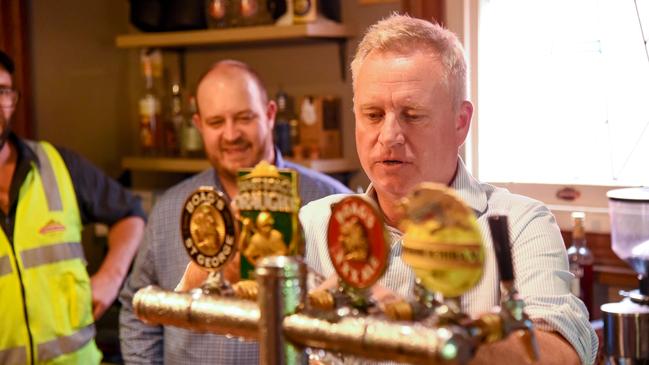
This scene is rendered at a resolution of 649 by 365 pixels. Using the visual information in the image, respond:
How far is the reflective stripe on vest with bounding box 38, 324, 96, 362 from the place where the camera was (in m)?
3.01

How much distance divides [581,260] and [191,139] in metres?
1.84

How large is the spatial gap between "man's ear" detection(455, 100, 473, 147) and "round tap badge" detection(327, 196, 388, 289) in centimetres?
73

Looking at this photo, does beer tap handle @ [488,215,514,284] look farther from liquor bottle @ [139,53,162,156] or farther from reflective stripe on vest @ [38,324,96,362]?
liquor bottle @ [139,53,162,156]

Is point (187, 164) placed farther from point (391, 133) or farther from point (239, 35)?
point (391, 133)

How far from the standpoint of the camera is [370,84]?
149cm

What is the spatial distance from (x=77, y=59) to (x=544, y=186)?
2300mm

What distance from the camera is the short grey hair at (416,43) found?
5.01 ft

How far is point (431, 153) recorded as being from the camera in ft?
5.05

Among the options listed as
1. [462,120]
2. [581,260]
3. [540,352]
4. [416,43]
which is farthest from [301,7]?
[540,352]

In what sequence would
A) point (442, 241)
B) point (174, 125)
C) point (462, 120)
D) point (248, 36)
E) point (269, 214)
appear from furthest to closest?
point (174, 125) → point (248, 36) → point (462, 120) → point (269, 214) → point (442, 241)

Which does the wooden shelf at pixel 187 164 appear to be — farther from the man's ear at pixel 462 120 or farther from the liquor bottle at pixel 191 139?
the man's ear at pixel 462 120

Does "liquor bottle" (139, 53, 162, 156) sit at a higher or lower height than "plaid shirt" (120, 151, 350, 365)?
higher

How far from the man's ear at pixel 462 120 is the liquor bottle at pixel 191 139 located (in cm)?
242

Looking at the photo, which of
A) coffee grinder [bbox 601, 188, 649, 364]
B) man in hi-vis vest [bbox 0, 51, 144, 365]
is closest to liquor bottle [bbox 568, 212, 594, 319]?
coffee grinder [bbox 601, 188, 649, 364]
